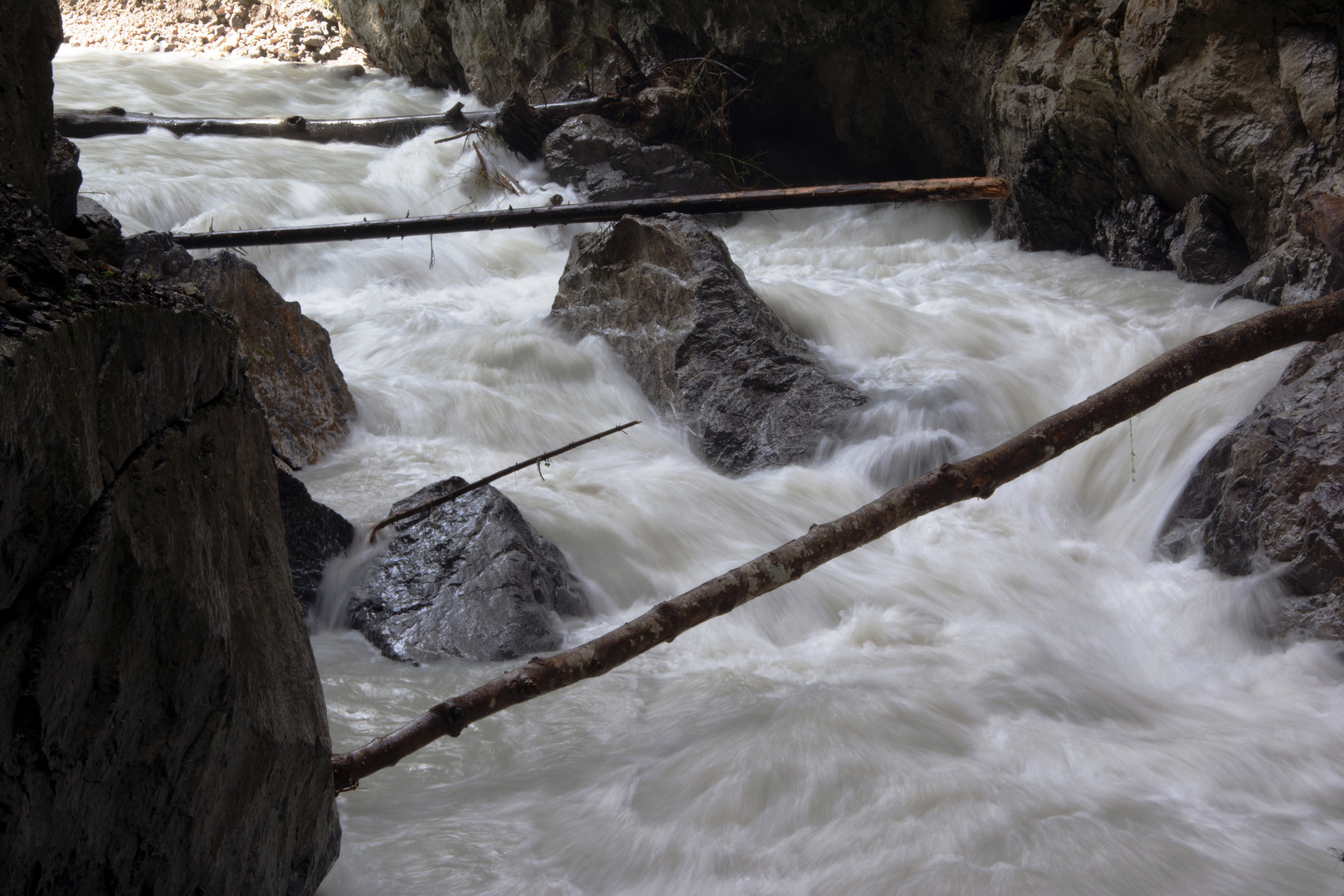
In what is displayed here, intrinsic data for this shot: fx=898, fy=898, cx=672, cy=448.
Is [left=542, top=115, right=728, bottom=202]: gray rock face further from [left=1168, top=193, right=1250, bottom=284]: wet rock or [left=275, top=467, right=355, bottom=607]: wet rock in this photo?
[left=275, top=467, right=355, bottom=607]: wet rock

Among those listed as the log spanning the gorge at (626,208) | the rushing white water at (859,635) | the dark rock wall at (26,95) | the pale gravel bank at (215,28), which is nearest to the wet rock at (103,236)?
the dark rock wall at (26,95)

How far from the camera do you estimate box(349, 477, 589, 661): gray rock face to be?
3.33 meters

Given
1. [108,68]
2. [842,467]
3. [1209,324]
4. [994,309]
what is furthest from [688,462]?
[108,68]

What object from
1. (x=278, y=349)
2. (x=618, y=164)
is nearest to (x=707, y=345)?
(x=278, y=349)

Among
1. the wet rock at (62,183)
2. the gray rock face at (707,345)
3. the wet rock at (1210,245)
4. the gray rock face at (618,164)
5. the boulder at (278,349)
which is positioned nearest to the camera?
the wet rock at (62,183)

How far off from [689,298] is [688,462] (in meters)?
1.16

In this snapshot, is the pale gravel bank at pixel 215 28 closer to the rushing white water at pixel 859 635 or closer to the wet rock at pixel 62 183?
the rushing white water at pixel 859 635

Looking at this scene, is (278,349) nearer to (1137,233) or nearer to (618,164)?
(618,164)

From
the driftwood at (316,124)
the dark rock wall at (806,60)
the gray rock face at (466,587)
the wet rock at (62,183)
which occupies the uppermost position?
the dark rock wall at (806,60)

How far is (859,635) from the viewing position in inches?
143

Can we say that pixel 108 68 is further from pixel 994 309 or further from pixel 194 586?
pixel 194 586

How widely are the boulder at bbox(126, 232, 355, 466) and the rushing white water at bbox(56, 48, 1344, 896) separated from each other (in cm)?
20

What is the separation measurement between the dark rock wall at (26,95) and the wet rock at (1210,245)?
679cm

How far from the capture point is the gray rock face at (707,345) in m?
5.46
